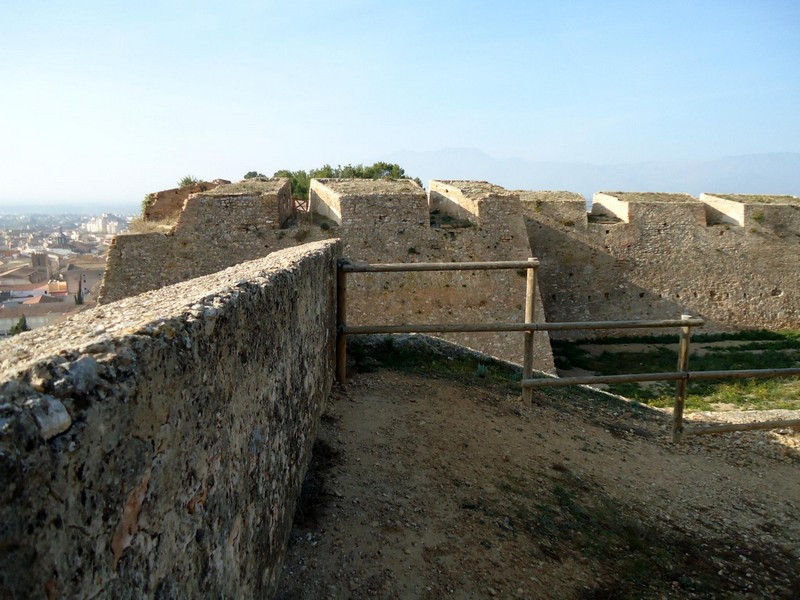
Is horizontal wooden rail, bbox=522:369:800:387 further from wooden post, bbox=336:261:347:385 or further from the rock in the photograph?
the rock

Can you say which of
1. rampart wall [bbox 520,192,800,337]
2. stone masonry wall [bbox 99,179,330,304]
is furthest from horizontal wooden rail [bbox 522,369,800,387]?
rampart wall [bbox 520,192,800,337]

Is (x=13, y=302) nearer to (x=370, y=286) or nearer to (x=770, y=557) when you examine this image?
(x=370, y=286)

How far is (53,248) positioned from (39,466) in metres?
131

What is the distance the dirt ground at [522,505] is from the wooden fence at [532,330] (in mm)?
268

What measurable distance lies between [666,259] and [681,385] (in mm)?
10779

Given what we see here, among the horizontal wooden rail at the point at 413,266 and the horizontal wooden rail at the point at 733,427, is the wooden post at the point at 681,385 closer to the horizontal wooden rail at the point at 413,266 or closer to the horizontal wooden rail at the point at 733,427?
the horizontal wooden rail at the point at 733,427

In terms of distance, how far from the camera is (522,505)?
437 centimetres

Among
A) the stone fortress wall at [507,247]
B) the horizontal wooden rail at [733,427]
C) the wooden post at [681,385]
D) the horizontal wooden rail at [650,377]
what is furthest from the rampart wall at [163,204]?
the horizontal wooden rail at [733,427]

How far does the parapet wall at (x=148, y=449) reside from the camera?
111cm

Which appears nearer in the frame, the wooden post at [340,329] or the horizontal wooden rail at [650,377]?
the wooden post at [340,329]

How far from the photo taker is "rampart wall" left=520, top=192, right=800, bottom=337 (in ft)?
51.4

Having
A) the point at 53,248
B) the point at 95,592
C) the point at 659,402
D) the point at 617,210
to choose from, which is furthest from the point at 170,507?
the point at 53,248

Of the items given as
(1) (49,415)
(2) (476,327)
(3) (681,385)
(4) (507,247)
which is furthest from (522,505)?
(4) (507,247)

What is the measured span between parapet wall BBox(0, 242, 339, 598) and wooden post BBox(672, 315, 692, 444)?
4.85 meters
